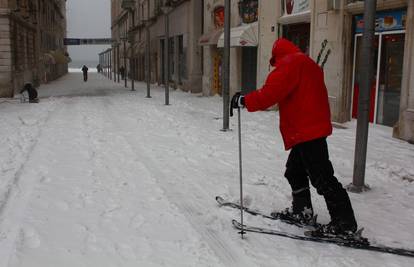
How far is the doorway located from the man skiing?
7.00 m

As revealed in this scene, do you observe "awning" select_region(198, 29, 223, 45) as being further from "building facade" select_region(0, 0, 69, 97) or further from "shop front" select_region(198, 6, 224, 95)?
"building facade" select_region(0, 0, 69, 97)

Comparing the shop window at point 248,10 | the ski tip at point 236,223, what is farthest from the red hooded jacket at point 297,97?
the shop window at point 248,10

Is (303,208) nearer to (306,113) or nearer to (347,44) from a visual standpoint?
(306,113)

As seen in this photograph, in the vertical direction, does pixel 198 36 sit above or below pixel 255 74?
above

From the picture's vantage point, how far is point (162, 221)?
16.4ft

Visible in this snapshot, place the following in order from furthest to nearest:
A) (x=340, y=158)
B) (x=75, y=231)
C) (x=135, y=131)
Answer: (x=135, y=131) → (x=340, y=158) → (x=75, y=231)

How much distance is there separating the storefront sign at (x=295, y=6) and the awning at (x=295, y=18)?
0.39 feet

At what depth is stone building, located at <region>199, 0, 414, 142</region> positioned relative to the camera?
10000 mm

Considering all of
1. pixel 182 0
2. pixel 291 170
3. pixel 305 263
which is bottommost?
pixel 305 263

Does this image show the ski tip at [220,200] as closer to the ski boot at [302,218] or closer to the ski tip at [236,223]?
the ski tip at [236,223]

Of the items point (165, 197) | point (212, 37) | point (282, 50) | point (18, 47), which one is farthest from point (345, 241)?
point (18, 47)

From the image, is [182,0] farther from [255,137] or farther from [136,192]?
[136,192]

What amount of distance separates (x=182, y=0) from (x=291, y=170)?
80.3 feet

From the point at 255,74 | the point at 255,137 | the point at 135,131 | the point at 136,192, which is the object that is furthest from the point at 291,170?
the point at 255,74
